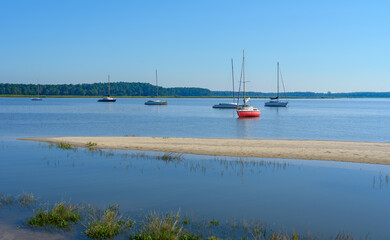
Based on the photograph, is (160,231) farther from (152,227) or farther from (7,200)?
(7,200)

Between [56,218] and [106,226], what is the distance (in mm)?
1975

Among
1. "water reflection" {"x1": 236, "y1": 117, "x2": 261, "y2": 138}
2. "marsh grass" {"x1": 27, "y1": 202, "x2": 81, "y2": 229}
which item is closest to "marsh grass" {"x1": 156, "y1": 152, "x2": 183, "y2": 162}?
"marsh grass" {"x1": 27, "y1": 202, "x2": 81, "y2": 229}

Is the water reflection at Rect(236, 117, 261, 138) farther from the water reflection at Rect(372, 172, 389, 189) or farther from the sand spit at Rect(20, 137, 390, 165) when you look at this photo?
the water reflection at Rect(372, 172, 389, 189)

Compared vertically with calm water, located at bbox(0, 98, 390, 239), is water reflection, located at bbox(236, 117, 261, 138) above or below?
below

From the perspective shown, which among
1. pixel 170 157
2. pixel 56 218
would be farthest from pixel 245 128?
pixel 56 218

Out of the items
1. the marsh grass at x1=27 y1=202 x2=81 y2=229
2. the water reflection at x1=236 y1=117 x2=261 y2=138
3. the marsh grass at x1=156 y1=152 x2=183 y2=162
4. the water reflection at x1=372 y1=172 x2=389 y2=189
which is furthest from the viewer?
the water reflection at x1=236 y1=117 x2=261 y2=138

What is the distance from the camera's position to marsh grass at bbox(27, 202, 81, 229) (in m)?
11.6

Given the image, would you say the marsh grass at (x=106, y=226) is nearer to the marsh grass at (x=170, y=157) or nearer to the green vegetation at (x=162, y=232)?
the green vegetation at (x=162, y=232)

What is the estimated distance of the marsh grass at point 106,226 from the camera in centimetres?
1077

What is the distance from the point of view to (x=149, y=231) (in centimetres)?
1079

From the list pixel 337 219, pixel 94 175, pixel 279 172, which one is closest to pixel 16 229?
pixel 94 175

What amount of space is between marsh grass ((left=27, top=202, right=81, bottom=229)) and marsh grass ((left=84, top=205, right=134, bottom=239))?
0.57m

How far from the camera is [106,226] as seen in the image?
10914 mm

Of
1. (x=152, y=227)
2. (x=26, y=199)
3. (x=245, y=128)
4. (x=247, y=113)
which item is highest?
(x=152, y=227)
